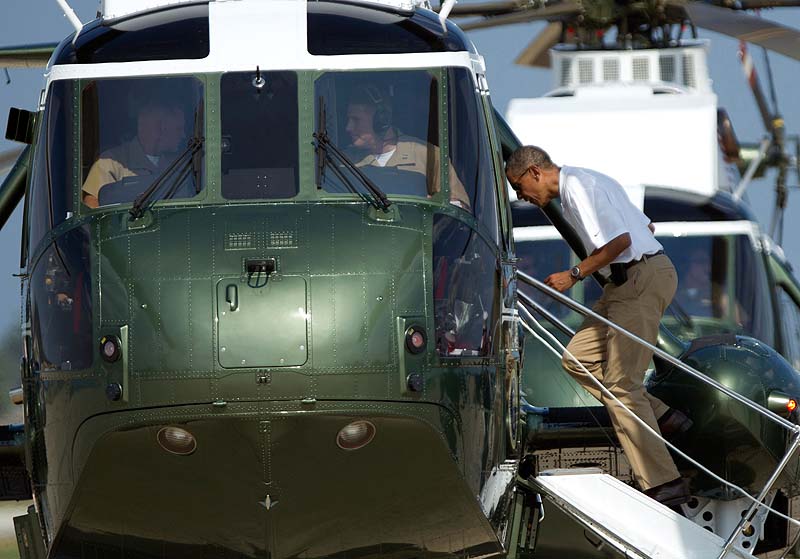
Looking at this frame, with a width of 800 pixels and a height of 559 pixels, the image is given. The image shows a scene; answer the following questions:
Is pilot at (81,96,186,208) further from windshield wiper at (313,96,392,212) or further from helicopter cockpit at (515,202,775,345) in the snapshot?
helicopter cockpit at (515,202,775,345)

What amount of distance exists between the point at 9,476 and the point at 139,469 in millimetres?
2582

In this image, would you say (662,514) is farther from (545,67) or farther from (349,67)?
(545,67)

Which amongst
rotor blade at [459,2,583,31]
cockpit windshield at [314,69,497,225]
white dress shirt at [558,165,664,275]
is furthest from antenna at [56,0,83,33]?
rotor blade at [459,2,583,31]

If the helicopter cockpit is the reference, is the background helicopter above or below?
above

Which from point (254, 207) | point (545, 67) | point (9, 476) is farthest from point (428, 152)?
point (545, 67)

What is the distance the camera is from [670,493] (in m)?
8.19

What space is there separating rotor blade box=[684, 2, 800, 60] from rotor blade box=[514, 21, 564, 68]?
343 centimetres

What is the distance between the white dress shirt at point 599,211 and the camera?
8.02m

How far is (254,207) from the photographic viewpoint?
6.78 metres

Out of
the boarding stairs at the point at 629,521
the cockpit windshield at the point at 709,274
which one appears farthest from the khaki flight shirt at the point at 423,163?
the cockpit windshield at the point at 709,274

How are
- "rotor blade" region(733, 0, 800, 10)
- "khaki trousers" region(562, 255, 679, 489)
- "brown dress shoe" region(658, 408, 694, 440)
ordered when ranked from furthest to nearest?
1. "rotor blade" region(733, 0, 800, 10)
2. "brown dress shoe" region(658, 408, 694, 440)
3. "khaki trousers" region(562, 255, 679, 489)

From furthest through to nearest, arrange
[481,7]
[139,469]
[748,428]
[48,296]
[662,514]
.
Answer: [481,7], [748,428], [662,514], [48,296], [139,469]

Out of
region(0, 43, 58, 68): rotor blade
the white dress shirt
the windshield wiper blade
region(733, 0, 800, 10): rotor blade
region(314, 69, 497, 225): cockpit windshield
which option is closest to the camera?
the windshield wiper blade

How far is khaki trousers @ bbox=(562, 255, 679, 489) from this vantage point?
26.8ft
